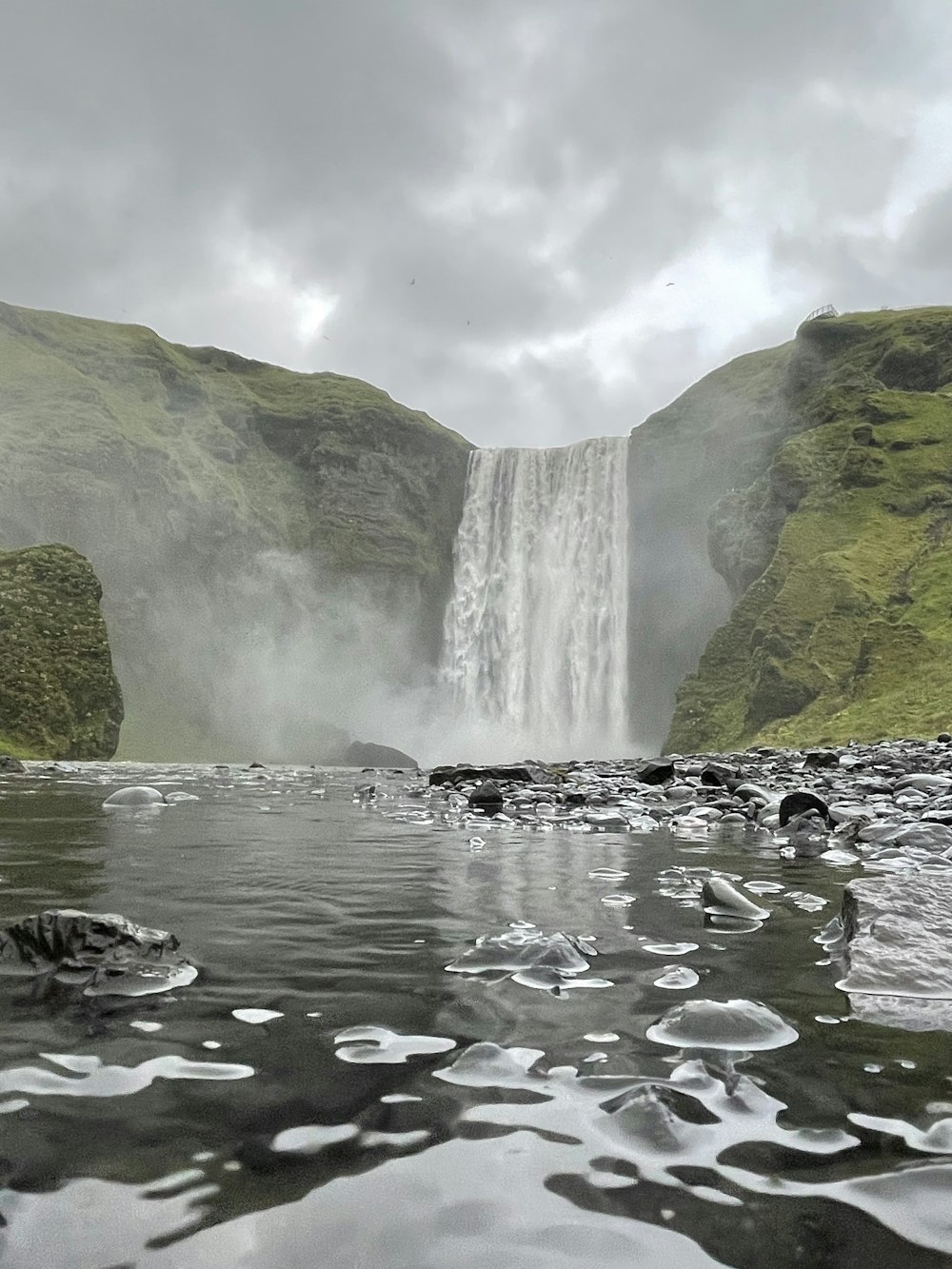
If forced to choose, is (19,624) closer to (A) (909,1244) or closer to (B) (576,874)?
(B) (576,874)

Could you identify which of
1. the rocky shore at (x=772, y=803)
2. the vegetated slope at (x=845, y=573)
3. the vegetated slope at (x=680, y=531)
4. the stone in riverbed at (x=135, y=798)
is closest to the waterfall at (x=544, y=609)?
the vegetated slope at (x=680, y=531)

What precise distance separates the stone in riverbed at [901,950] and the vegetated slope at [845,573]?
22.3 m

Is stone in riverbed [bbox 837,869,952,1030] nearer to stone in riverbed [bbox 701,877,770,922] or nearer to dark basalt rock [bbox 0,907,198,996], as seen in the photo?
stone in riverbed [bbox 701,877,770,922]

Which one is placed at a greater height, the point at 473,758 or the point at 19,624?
the point at 19,624

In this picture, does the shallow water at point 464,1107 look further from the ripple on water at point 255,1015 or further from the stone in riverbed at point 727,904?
the stone in riverbed at point 727,904

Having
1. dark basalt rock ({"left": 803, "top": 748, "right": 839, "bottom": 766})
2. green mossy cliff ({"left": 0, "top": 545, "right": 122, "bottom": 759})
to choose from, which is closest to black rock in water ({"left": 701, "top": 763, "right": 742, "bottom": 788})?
dark basalt rock ({"left": 803, "top": 748, "right": 839, "bottom": 766})

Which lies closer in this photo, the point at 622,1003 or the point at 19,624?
the point at 622,1003

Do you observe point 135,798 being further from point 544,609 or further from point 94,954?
point 544,609

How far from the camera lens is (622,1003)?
80.2 inches

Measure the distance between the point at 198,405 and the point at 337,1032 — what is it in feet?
262

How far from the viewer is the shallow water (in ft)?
3.21

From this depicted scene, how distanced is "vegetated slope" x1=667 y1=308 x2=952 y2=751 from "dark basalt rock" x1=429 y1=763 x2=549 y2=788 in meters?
14.2

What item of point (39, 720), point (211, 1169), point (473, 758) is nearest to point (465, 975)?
point (211, 1169)

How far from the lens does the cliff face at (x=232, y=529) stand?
6197 cm
